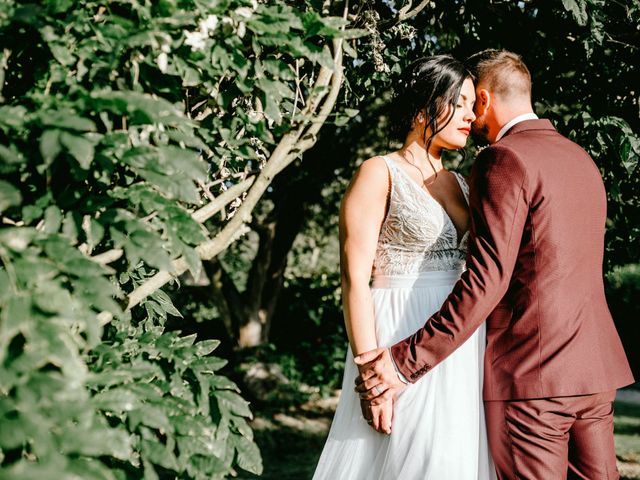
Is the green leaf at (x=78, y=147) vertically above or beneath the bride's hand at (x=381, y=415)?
above

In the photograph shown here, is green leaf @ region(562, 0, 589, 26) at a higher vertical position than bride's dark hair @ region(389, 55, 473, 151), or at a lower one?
higher

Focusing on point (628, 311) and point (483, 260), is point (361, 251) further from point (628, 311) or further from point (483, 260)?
point (628, 311)

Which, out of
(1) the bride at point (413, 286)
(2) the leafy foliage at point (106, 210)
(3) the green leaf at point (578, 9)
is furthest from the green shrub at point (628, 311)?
(2) the leafy foliage at point (106, 210)

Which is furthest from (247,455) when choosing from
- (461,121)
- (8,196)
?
(461,121)

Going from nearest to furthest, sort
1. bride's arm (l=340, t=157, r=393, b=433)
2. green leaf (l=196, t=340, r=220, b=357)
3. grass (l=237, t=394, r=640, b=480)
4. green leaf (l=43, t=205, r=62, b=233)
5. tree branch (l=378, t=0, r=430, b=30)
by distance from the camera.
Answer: green leaf (l=43, t=205, r=62, b=233), green leaf (l=196, t=340, r=220, b=357), bride's arm (l=340, t=157, r=393, b=433), tree branch (l=378, t=0, r=430, b=30), grass (l=237, t=394, r=640, b=480)

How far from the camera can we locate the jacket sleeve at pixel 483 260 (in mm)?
2240

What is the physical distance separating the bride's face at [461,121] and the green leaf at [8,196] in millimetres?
1842

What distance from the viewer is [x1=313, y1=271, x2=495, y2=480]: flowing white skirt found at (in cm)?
236

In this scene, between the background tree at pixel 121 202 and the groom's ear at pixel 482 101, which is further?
the groom's ear at pixel 482 101

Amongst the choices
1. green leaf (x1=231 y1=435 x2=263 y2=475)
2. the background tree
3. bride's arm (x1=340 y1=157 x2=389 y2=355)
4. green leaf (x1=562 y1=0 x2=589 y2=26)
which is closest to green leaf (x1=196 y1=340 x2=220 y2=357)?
the background tree

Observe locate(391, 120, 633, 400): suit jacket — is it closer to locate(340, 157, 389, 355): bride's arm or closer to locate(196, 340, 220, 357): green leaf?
locate(340, 157, 389, 355): bride's arm

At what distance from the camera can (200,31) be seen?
163 centimetres

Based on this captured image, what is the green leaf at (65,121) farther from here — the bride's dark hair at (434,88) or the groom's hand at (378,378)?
the bride's dark hair at (434,88)

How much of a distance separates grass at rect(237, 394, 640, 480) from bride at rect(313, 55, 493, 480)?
4253 mm
